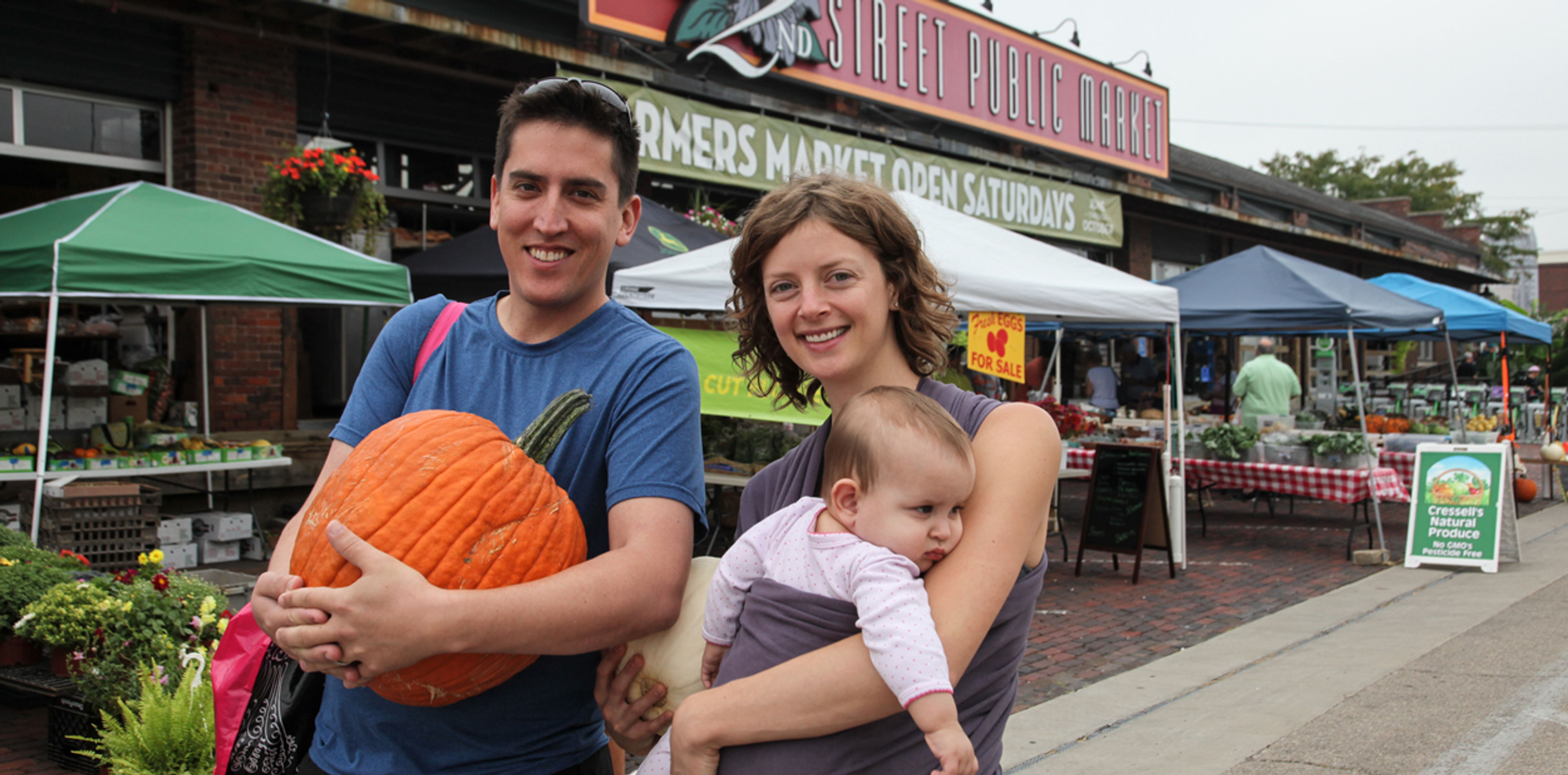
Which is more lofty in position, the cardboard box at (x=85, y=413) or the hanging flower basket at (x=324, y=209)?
the hanging flower basket at (x=324, y=209)

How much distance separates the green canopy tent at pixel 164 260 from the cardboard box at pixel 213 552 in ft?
4.70

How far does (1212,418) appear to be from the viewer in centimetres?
1338

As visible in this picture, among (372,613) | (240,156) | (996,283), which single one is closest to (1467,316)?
(996,283)

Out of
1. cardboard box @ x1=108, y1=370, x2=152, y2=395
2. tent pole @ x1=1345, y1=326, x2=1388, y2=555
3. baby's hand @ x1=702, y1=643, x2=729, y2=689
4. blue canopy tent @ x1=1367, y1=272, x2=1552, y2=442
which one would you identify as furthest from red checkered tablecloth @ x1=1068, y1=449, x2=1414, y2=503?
baby's hand @ x1=702, y1=643, x2=729, y2=689

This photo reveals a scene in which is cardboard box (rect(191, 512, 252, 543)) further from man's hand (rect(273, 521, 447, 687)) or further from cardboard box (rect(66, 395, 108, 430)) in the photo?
man's hand (rect(273, 521, 447, 687))

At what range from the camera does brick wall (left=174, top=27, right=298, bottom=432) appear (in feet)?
28.1

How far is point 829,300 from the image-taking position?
5.52ft

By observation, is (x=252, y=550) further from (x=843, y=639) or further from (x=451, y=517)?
(x=843, y=639)

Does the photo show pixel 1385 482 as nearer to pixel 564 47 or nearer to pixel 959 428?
pixel 564 47

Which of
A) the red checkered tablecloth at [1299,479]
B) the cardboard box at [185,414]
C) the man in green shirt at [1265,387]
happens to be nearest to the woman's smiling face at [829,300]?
the cardboard box at [185,414]

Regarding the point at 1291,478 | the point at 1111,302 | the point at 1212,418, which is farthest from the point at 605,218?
the point at 1212,418

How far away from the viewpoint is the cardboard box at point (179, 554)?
A: 7594 millimetres

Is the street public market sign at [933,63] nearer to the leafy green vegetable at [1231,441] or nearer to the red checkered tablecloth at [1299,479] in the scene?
the red checkered tablecloth at [1299,479]

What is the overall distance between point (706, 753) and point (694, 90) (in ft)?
34.9
